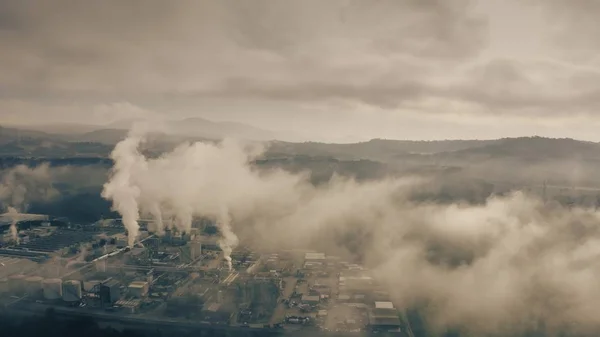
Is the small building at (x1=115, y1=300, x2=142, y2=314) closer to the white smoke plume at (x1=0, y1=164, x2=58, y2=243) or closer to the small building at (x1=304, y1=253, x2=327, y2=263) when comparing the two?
the small building at (x1=304, y1=253, x2=327, y2=263)

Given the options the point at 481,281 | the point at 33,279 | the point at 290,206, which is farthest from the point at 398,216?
the point at 33,279

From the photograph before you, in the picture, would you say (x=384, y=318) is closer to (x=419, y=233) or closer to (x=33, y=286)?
(x=419, y=233)

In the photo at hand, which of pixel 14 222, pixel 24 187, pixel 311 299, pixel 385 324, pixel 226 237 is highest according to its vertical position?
pixel 24 187

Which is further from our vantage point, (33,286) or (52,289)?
(33,286)

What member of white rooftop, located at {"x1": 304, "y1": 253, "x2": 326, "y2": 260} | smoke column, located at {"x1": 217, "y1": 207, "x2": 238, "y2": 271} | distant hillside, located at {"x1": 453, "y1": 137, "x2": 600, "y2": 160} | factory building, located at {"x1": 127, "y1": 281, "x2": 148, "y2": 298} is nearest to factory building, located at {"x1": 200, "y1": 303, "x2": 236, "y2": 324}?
factory building, located at {"x1": 127, "y1": 281, "x2": 148, "y2": 298}

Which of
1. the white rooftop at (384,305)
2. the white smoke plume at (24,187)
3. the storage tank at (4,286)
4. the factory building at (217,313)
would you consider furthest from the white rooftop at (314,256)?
the white smoke plume at (24,187)

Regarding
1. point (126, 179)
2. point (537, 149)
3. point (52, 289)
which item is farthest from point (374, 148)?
point (52, 289)

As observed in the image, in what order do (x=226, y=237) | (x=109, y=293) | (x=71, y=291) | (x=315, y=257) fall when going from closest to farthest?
(x=109, y=293) < (x=71, y=291) < (x=315, y=257) < (x=226, y=237)
